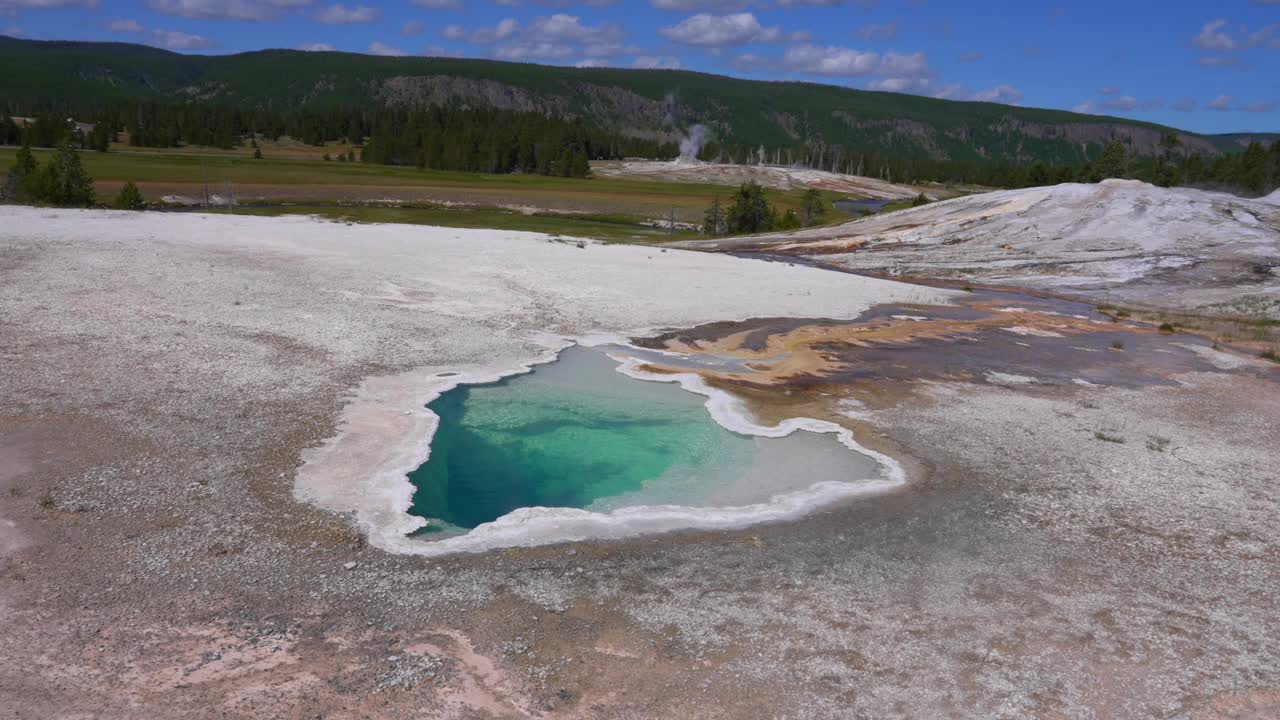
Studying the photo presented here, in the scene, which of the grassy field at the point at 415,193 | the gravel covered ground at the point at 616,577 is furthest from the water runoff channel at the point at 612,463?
the grassy field at the point at 415,193

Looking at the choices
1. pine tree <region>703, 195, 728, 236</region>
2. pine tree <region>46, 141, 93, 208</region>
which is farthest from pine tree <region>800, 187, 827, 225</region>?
pine tree <region>46, 141, 93, 208</region>

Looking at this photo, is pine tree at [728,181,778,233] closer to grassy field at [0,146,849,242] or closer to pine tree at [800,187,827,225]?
pine tree at [800,187,827,225]

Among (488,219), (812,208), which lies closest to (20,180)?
(488,219)

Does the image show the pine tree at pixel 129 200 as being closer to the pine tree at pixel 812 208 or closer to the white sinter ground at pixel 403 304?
the white sinter ground at pixel 403 304

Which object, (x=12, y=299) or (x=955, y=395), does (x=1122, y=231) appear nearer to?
(x=955, y=395)

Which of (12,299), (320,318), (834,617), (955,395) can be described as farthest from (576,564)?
(12,299)

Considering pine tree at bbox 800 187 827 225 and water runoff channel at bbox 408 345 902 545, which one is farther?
pine tree at bbox 800 187 827 225
